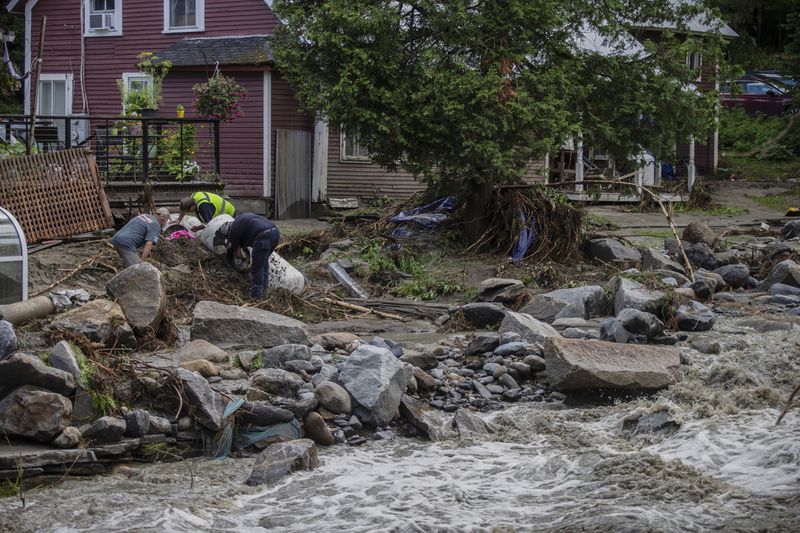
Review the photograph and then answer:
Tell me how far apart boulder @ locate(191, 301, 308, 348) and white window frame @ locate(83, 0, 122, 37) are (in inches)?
641

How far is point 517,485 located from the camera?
7773mm

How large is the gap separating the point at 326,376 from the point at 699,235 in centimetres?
1086

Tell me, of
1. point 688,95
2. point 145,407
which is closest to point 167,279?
point 145,407

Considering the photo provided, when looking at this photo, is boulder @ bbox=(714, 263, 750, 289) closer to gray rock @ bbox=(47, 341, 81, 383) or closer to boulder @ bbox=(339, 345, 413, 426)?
boulder @ bbox=(339, 345, 413, 426)

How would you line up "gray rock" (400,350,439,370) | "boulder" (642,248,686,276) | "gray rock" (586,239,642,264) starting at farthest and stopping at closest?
"gray rock" (586,239,642,264)
"boulder" (642,248,686,276)
"gray rock" (400,350,439,370)

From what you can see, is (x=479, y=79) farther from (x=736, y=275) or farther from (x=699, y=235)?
(x=699, y=235)

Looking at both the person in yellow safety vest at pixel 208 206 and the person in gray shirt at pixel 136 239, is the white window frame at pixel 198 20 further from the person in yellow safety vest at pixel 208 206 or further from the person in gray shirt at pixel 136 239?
the person in gray shirt at pixel 136 239

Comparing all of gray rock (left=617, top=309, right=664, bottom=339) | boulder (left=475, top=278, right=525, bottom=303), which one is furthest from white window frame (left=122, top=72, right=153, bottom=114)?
gray rock (left=617, top=309, right=664, bottom=339)

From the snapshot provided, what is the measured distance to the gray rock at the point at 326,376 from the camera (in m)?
9.23

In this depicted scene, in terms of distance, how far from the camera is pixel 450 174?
1738 centimetres

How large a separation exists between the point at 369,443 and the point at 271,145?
621 inches

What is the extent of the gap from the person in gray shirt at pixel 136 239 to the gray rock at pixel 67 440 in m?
5.89

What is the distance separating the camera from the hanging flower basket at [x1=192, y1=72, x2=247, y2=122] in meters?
21.7

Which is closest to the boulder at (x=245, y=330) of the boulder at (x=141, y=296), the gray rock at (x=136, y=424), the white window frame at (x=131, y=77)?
the boulder at (x=141, y=296)
